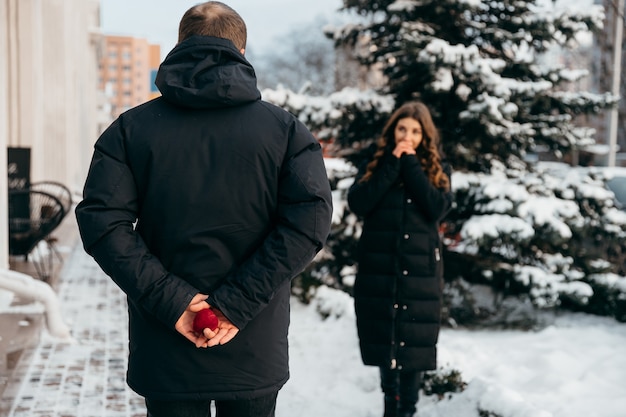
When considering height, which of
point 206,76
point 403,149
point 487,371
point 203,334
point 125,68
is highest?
point 206,76

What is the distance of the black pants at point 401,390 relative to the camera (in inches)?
175

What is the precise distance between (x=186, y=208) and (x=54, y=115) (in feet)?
46.0

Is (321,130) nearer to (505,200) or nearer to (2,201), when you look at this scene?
(505,200)

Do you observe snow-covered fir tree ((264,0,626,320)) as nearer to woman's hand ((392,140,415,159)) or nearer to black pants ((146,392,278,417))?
woman's hand ((392,140,415,159))

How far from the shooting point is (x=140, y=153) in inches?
90.0

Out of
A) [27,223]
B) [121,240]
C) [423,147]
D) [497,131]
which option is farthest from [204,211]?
[27,223]

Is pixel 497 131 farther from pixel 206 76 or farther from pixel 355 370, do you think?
pixel 206 76

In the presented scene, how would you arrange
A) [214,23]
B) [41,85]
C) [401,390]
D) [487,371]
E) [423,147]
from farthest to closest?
[41,85], [487,371], [423,147], [401,390], [214,23]

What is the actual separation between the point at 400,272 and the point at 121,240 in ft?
7.78

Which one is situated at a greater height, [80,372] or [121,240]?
[121,240]

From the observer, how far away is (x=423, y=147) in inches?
181

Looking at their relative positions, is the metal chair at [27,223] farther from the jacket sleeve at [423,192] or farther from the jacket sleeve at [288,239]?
the jacket sleeve at [288,239]

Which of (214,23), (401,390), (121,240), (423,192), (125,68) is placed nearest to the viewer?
(121,240)

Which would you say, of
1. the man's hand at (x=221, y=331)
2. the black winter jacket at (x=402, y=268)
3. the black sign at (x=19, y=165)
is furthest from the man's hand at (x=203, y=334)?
the black sign at (x=19, y=165)
